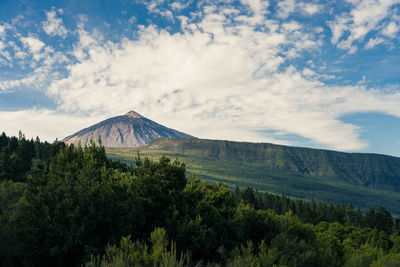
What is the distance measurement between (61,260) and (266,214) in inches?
1090

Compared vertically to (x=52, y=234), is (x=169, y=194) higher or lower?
higher

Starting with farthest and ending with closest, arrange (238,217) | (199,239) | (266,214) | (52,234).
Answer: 1. (266,214)
2. (238,217)
3. (199,239)
4. (52,234)

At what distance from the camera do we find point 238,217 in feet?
107

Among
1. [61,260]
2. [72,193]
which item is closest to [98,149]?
[72,193]

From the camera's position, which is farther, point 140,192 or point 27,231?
point 140,192

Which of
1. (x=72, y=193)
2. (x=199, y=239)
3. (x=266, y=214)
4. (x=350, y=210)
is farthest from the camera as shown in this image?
(x=350, y=210)

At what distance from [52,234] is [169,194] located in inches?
480

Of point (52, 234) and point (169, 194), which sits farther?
point (169, 194)

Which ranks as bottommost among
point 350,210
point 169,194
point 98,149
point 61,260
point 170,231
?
point 350,210

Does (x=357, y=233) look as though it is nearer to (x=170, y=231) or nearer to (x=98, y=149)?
(x=170, y=231)

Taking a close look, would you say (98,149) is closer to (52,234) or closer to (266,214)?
(52,234)

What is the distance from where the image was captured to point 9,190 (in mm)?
49812

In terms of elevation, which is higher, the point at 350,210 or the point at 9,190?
the point at 9,190

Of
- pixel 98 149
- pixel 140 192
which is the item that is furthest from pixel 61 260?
pixel 98 149
